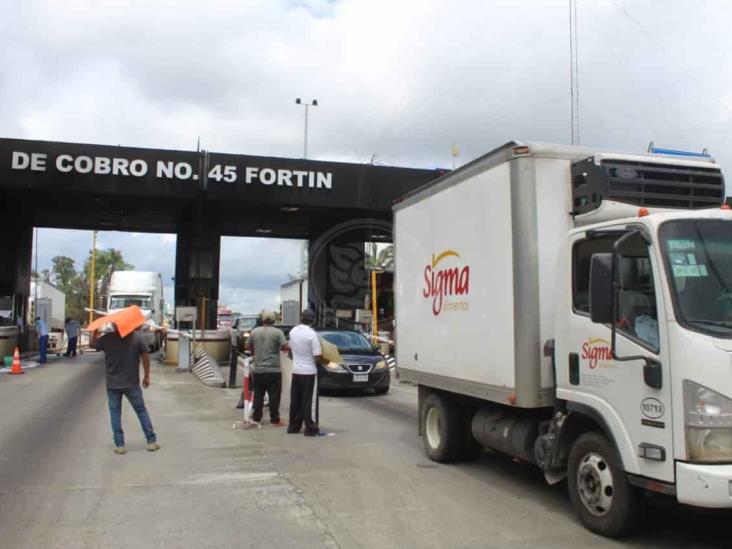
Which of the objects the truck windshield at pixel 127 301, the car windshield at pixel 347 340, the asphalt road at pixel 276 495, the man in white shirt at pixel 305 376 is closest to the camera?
the asphalt road at pixel 276 495

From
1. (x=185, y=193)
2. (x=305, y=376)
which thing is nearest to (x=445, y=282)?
(x=305, y=376)

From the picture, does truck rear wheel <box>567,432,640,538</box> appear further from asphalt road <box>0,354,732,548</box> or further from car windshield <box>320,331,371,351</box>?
car windshield <box>320,331,371,351</box>

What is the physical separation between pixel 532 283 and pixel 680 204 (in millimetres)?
1395

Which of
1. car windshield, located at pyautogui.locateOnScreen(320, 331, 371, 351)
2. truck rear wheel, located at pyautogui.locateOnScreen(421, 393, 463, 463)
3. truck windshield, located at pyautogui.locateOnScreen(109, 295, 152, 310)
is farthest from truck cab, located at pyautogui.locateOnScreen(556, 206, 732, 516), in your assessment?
truck windshield, located at pyautogui.locateOnScreen(109, 295, 152, 310)

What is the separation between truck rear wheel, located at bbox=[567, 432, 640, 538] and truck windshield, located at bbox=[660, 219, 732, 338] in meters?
1.18

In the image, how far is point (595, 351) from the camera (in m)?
5.23

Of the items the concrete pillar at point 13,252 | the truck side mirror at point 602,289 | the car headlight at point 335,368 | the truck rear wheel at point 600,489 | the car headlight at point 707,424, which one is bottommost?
the truck rear wheel at point 600,489

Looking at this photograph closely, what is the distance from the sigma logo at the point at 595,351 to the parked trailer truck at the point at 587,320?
0.04ft

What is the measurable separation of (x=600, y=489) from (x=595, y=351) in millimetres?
1033

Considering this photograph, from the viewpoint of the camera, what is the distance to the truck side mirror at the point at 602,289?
4.81 meters

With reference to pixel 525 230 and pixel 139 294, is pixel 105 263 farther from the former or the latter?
pixel 525 230

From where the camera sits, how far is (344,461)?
811cm

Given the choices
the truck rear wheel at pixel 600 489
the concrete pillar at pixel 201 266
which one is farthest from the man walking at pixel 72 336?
the truck rear wheel at pixel 600 489

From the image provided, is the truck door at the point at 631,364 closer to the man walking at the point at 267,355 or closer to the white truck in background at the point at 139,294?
the man walking at the point at 267,355
